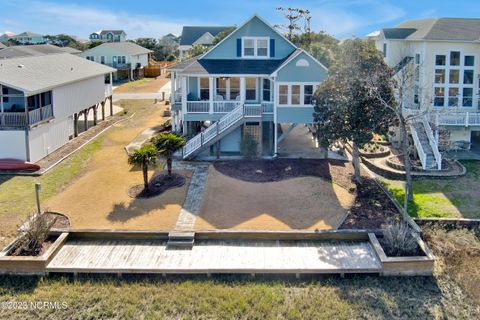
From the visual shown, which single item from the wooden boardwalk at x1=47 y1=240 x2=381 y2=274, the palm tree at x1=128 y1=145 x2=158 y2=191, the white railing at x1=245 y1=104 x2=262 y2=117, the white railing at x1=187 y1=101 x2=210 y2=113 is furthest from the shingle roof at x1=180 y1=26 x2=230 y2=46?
the wooden boardwalk at x1=47 y1=240 x2=381 y2=274

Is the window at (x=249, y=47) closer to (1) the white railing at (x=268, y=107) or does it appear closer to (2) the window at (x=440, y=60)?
(1) the white railing at (x=268, y=107)

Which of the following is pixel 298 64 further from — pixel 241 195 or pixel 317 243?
pixel 317 243

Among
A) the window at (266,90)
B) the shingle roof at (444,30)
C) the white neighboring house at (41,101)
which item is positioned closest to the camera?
the white neighboring house at (41,101)

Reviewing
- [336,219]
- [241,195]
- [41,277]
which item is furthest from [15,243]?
[336,219]

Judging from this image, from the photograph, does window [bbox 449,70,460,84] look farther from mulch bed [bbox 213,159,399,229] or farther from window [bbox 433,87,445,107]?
mulch bed [bbox 213,159,399,229]

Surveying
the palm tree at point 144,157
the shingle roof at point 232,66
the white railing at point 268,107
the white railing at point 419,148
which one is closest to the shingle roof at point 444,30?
the white railing at point 419,148

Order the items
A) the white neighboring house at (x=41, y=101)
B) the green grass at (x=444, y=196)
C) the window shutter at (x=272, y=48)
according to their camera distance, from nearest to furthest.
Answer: the green grass at (x=444, y=196) → the white neighboring house at (x=41, y=101) → the window shutter at (x=272, y=48)
